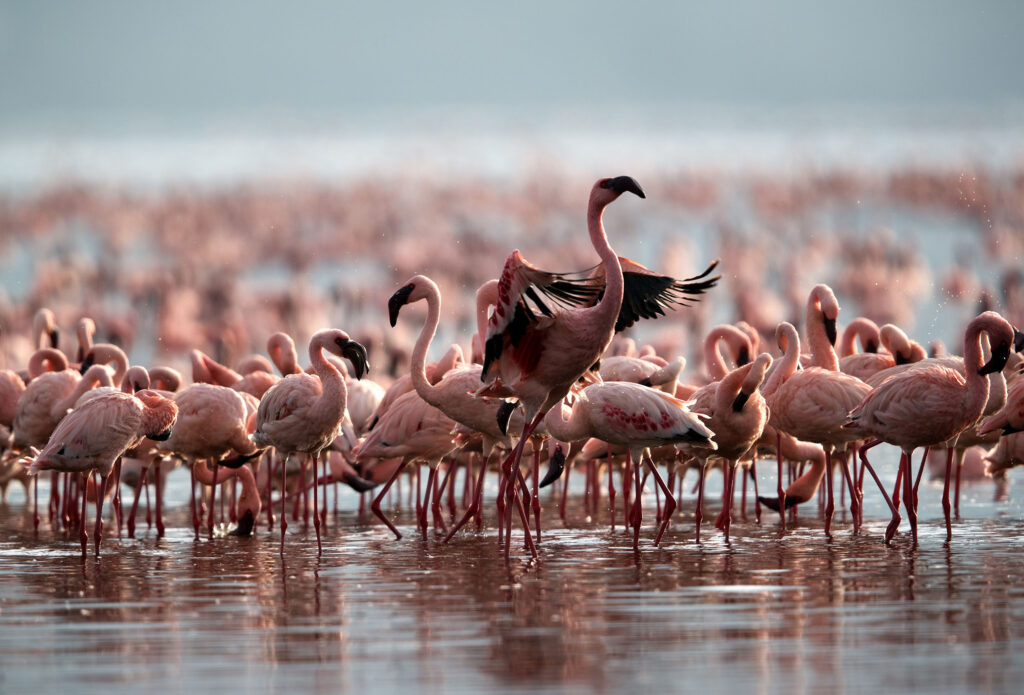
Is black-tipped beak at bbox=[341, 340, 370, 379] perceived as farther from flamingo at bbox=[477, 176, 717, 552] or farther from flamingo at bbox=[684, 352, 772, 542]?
flamingo at bbox=[684, 352, 772, 542]

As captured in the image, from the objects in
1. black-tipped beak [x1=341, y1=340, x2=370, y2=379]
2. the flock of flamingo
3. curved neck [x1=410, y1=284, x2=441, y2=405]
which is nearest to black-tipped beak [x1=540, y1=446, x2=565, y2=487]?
the flock of flamingo

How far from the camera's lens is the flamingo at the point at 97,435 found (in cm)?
883

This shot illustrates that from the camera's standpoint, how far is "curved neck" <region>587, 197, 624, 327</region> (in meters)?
8.32

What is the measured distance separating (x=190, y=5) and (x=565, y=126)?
330 feet

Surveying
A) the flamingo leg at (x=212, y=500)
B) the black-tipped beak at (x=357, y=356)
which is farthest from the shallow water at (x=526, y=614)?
the black-tipped beak at (x=357, y=356)

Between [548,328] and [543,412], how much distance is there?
0.65 m

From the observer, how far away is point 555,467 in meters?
9.58

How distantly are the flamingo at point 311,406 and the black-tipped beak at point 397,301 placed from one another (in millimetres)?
449

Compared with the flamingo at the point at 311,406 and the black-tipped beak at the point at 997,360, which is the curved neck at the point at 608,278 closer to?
the flamingo at the point at 311,406

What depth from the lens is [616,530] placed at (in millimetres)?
9898

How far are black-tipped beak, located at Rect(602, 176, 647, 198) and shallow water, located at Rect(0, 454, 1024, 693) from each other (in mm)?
1893

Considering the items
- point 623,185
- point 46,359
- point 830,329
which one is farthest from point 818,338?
point 46,359

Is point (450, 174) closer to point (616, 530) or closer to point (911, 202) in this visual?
point (911, 202)

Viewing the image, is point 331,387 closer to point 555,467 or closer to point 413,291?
point 413,291
